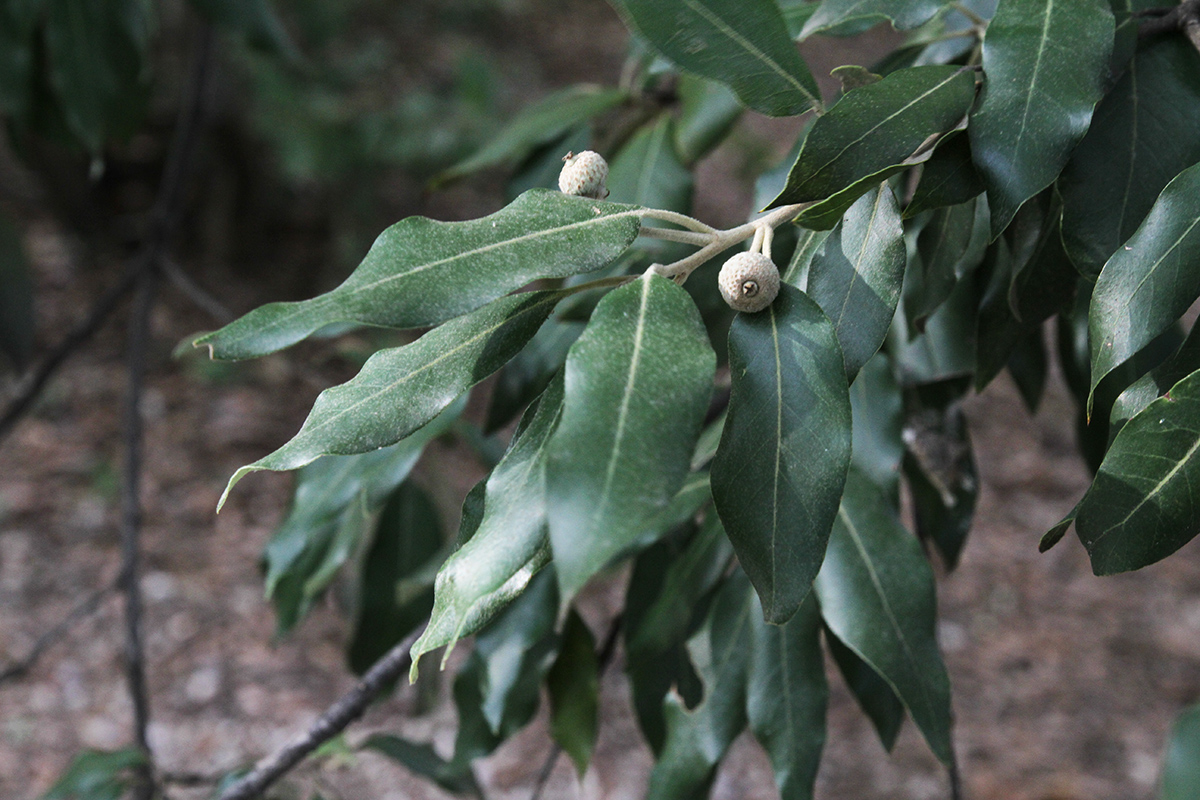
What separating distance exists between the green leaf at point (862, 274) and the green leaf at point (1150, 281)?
76 millimetres

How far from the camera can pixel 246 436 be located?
95.1 inches

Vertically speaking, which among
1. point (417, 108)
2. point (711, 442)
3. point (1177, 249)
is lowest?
point (417, 108)

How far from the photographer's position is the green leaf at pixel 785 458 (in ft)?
1.12

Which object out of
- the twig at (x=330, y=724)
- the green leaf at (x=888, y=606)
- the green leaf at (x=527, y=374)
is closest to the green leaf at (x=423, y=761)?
the twig at (x=330, y=724)

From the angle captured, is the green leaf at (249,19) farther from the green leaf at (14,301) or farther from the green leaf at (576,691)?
the green leaf at (576,691)

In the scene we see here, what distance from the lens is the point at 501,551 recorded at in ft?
1.10

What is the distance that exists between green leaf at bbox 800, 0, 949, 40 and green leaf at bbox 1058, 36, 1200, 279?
0.09m

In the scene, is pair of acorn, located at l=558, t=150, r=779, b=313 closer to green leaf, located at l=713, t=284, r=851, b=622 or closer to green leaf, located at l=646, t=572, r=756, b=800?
green leaf, located at l=713, t=284, r=851, b=622

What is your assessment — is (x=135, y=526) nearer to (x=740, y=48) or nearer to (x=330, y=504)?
(x=330, y=504)

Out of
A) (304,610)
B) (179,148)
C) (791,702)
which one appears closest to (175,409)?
(179,148)

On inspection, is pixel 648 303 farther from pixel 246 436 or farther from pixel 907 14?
pixel 246 436

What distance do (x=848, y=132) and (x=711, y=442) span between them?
0.30 meters

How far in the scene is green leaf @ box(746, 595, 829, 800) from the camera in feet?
1.88

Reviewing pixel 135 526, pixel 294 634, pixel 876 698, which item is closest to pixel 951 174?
pixel 876 698
